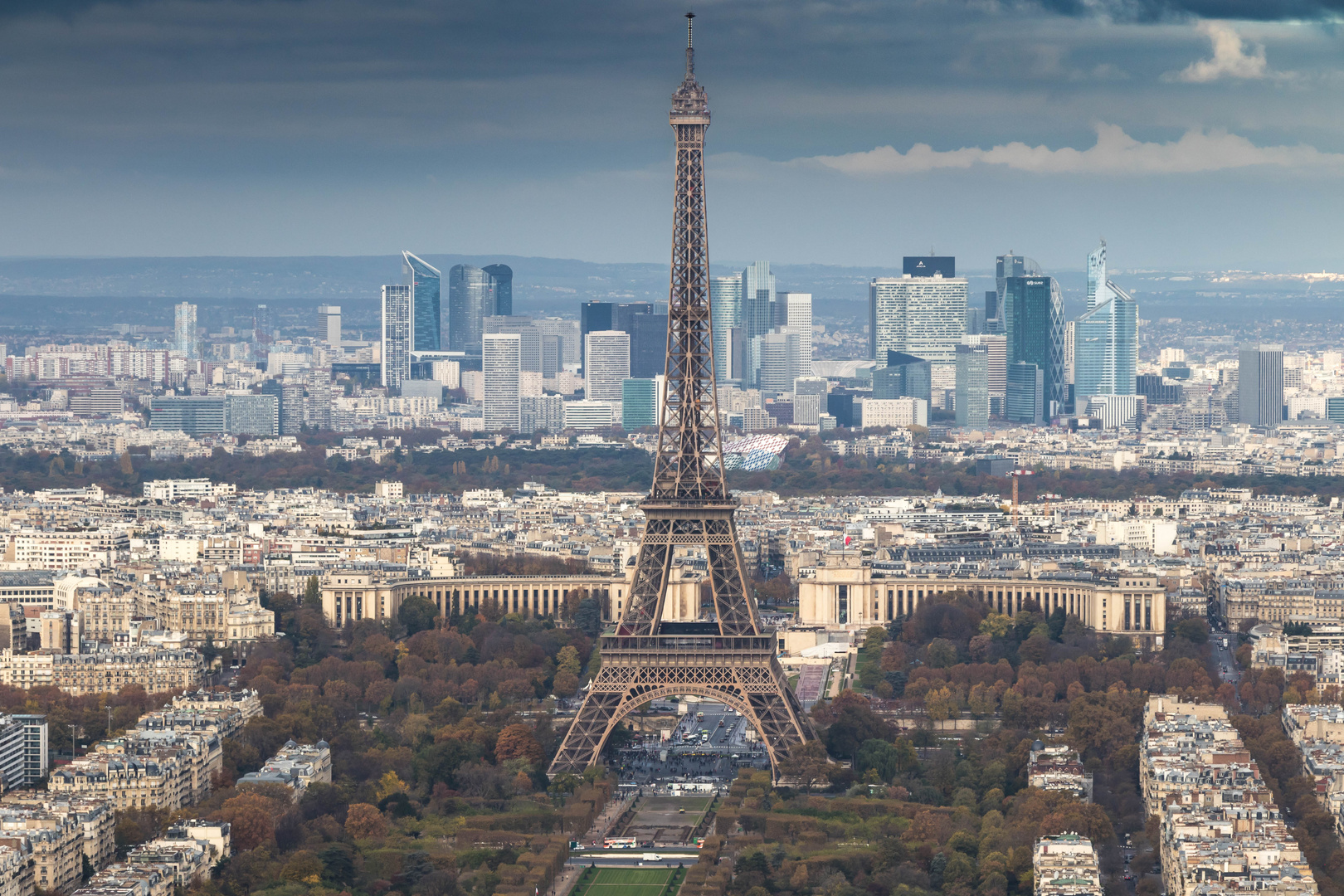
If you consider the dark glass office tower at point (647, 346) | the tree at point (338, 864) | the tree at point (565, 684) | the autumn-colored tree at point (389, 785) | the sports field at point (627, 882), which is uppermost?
the dark glass office tower at point (647, 346)

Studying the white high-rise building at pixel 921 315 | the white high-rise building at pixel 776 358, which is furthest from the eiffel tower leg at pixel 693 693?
the white high-rise building at pixel 921 315

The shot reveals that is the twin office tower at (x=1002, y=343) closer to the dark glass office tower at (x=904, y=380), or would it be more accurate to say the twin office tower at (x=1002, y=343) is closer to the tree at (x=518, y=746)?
the dark glass office tower at (x=904, y=380)

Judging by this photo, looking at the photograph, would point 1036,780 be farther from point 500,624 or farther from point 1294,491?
point 1294,491

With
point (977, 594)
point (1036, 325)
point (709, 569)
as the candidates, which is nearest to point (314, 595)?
point (977, 594)

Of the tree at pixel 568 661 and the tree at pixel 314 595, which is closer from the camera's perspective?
the tree at pixel 568 661

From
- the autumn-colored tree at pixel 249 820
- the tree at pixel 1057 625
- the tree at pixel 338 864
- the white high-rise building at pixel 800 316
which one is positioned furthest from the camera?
the white high-rise building at pixel 800 316

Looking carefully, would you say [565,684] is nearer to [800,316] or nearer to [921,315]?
[921,315]

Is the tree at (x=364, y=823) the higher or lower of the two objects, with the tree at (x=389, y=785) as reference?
lower

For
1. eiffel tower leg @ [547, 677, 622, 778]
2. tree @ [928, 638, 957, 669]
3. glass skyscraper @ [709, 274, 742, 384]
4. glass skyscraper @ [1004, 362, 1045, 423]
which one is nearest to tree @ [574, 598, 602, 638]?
tree @ [928, 638, 957, 669]
